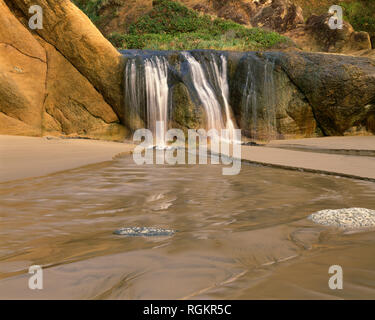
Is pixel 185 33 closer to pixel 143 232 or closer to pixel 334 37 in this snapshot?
pixel 334 37

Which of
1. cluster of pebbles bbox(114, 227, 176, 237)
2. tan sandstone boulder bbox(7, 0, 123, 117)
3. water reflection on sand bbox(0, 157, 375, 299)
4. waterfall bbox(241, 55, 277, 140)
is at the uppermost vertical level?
tan sandstone boulder bbox(7, 0, 123, 117)

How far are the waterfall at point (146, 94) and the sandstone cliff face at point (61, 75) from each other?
42cm

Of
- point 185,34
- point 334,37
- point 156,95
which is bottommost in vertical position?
point 156,95

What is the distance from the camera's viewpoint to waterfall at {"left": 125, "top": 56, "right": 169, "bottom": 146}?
1213 cm

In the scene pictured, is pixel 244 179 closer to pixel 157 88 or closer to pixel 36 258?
pixel 36 258

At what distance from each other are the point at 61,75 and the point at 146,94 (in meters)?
2.77

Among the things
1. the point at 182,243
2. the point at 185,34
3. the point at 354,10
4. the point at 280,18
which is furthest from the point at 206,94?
the point at 354,10

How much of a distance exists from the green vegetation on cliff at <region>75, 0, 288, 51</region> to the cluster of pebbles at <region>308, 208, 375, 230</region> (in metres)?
16.8

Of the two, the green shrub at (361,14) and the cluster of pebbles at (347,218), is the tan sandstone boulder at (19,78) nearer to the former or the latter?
the cluster of pebbles at (347,218)

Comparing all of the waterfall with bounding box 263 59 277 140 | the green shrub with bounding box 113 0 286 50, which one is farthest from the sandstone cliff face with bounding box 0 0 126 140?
the green shrub with bounding box 113 0 286 50

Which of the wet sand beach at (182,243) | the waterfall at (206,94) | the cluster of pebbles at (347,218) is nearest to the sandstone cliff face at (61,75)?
the waterfall at (206,94)

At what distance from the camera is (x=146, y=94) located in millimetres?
12227

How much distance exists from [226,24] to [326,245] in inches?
910

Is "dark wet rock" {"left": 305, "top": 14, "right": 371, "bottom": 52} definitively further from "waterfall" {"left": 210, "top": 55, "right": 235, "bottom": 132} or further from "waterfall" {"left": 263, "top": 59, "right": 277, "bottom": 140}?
"waterfall" {"left": 210, "top": 55, "right": 235, "bottom": 132}
